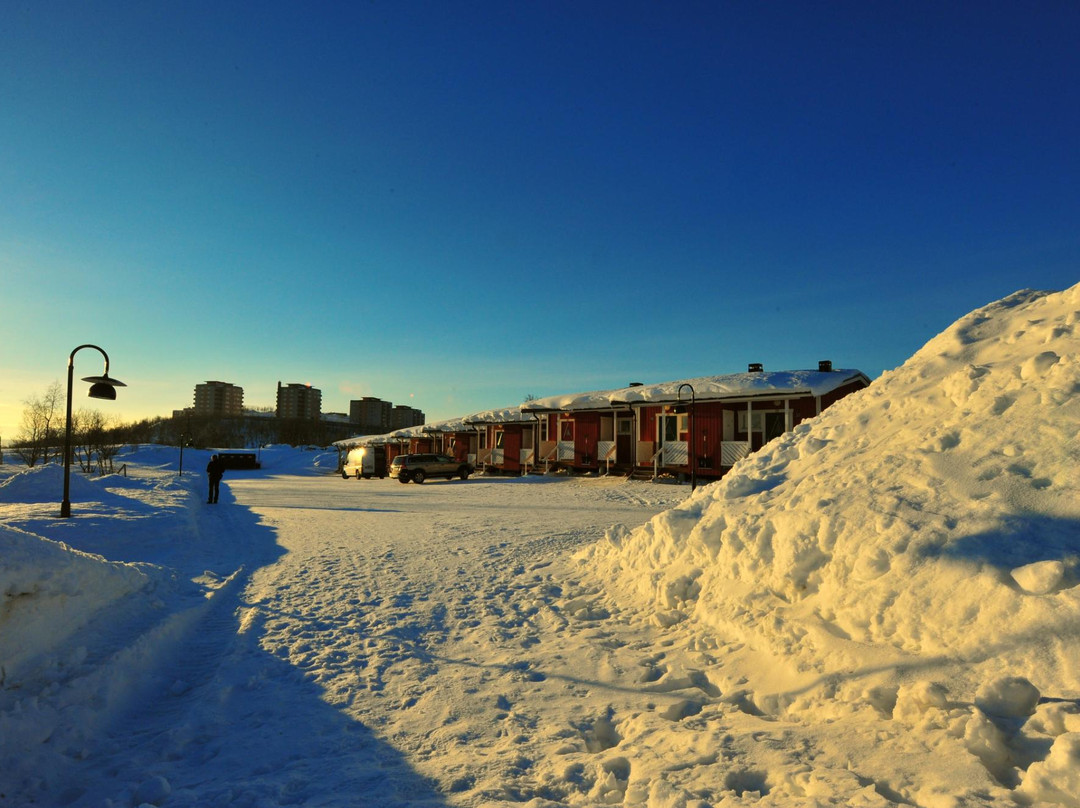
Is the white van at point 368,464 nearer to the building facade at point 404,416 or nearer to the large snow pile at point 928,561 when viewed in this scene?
the large snow pile at point 928,561

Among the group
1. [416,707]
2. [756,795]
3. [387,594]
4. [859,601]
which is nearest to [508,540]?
[387,594]

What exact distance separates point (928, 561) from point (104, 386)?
16329 mm

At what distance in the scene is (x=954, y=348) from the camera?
742 centimetres

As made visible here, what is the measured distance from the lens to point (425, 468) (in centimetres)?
3119

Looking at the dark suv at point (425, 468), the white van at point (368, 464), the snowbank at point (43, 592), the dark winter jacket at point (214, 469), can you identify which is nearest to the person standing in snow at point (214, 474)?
the dark winter jacket at point (214, 469)

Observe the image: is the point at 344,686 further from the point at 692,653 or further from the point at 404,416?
the point at 404,416

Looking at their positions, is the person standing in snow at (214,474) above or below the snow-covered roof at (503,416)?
below

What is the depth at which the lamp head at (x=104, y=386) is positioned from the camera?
44.7 feet

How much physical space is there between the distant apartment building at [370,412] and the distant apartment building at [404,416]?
231 centimetres

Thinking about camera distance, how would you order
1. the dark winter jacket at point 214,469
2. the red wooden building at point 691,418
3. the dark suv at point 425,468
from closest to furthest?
the dark winter jacket at point 214,469 < the red wooden building at point 691,418 < the dark suv at point 425,468

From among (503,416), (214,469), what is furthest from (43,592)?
(503,416)

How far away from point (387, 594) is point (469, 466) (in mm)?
24837

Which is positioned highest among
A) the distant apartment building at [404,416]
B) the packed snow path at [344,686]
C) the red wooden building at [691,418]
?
the distant apartment building at [404,416]

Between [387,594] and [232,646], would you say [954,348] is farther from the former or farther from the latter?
[232,646]
